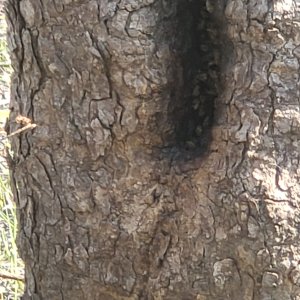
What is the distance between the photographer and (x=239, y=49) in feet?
5.41

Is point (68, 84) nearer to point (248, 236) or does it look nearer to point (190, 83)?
point (190, 83)

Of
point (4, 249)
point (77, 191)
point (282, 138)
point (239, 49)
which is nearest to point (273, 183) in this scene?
point (282, 138)

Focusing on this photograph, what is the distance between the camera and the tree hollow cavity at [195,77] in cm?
174

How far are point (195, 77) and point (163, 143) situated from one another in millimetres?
133

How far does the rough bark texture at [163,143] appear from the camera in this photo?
1.65 metres

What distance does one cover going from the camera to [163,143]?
1.77m

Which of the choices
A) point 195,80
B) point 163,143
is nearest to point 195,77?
point 195,80

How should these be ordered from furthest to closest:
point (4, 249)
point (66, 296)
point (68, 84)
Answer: point (4, 249), point (66, 296), point (68, 84)

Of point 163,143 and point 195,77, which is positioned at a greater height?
point 195,77

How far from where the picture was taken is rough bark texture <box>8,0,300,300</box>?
5.42ft

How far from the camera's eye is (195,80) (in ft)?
5.84

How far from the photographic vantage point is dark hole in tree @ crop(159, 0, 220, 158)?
174cm

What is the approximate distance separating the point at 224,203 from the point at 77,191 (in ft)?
0.94

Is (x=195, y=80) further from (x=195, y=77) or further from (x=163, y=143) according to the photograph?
(x=163, y=143)
